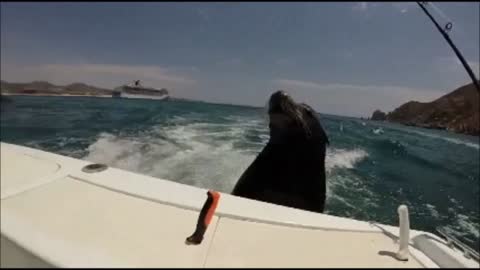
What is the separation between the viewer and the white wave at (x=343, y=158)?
966 cm

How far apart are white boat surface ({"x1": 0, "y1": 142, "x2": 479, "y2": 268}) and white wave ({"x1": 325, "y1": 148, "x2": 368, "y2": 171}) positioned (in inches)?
285

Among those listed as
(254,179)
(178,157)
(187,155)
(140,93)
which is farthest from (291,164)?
(140,93)

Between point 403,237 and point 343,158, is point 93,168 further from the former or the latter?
point 343,158

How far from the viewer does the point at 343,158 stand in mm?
10773

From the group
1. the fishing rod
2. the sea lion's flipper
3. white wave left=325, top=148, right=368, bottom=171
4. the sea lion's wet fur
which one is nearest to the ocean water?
white wave left=325, top=148, right=368, bottom=171

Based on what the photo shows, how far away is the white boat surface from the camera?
142cm

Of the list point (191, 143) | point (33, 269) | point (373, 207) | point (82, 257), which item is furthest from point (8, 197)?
point (191, 143)

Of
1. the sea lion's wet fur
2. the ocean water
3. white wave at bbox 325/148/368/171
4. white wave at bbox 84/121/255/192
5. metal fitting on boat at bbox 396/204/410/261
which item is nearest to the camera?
metal fitting on boat at bbox 396/204/410/261

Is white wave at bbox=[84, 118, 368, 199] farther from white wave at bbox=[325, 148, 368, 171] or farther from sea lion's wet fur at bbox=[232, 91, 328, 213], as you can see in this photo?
sea lion's wet fur at bbox=[232, 91, 328, 213]

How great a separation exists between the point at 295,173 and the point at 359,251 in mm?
1960

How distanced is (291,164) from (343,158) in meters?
7.72

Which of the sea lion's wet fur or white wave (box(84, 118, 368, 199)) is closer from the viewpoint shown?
the sea lion's wet fur

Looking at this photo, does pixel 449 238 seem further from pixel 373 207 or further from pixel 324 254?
pixel 373 207

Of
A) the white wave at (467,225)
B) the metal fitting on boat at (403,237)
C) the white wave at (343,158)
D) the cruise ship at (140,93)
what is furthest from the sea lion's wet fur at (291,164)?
the cruise ship at (140,93)
